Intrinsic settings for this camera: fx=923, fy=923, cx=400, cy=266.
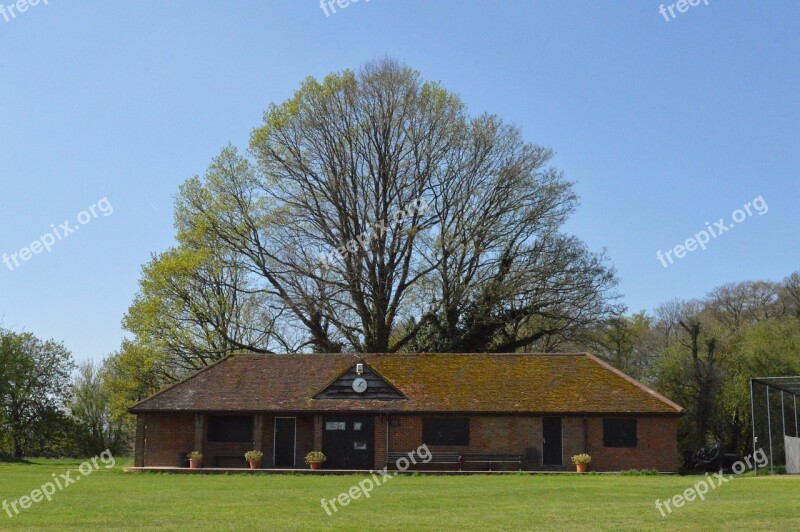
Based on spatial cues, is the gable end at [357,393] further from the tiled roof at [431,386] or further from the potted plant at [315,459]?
the potted plant at [315,459]

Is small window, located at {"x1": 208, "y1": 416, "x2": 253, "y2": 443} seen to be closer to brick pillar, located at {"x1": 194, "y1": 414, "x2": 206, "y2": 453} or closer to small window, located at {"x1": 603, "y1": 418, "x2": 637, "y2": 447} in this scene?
brick pillar, located at {"x1": 194, "y1": 414, "x2": 206, "y2": 453}

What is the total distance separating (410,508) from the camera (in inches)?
632

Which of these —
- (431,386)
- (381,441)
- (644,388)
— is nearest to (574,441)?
(644,388)

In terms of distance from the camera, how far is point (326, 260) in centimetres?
4203

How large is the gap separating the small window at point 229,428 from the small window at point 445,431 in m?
6.49

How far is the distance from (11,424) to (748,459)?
130 feet

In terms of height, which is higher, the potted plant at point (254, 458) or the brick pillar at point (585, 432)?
the brick pillar at point (585, 432)

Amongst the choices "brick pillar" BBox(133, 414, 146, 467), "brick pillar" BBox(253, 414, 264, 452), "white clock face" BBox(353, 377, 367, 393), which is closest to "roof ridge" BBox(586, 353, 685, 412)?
"white clock face" BBox(353, 377, 367, 393)

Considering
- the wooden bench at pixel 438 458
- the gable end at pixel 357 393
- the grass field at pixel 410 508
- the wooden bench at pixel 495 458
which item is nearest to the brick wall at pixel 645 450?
the wooden bench at pixel 495 458

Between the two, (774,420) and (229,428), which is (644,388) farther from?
(229,428)

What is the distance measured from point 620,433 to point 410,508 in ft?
61.3

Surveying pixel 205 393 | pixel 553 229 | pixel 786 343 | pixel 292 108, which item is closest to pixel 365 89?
pixel 292 108

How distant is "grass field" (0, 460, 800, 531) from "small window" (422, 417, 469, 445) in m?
9.67

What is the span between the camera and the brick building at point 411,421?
32.8 m
